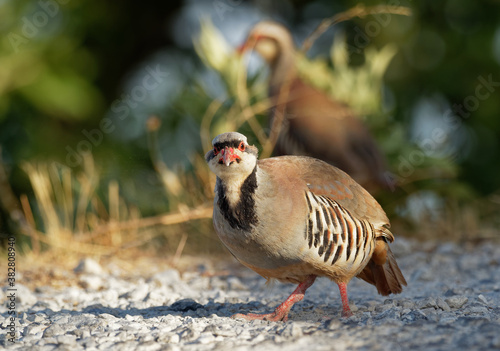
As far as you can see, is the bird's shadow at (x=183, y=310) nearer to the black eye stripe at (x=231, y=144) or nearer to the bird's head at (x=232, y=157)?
the bird's head at (x=232, y=157)

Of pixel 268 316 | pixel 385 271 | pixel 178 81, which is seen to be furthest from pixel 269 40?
pixel 268 316

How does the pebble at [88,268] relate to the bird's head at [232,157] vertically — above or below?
below

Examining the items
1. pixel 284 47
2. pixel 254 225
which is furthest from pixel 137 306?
pixel 284 47

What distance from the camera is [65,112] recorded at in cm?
860

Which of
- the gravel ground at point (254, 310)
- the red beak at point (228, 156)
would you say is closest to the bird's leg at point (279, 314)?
the gravel ground at point (254, 310)

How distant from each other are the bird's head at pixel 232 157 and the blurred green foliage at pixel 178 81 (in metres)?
3.97

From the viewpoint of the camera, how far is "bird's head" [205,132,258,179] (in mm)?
3344

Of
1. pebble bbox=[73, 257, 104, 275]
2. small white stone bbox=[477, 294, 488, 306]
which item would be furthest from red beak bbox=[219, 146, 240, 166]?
pebble bbox=[73, 257, 104, 275]

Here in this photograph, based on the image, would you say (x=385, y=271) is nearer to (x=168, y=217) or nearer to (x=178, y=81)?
(x=168, y=217)

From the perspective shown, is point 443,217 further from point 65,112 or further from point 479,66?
point 65,112

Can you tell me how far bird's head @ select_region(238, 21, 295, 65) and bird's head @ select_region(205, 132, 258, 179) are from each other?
12.2ft

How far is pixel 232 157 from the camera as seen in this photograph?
333cm

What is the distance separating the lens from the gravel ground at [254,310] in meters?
2.84

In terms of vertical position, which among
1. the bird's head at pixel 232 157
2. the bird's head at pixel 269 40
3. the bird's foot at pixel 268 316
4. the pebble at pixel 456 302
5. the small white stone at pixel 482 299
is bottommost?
the small white stone at pixel 482 299
